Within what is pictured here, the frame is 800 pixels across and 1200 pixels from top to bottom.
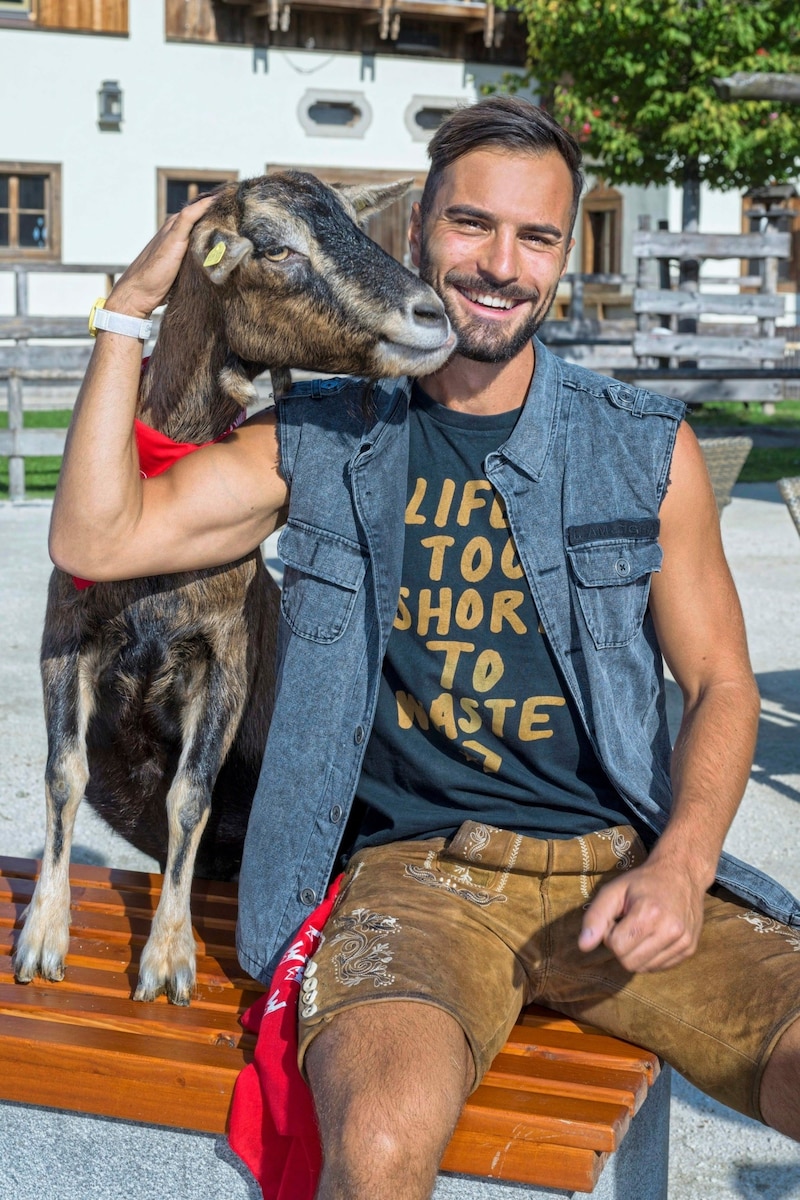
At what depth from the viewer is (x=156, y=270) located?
2895mm

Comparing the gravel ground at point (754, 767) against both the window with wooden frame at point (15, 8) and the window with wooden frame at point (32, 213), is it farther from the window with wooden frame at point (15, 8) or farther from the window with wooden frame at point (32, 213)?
the window with wooden frame at point (15, 8)

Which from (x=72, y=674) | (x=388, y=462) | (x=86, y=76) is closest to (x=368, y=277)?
(x=388, y=462)

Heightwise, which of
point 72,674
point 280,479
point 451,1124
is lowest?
point 451,1124

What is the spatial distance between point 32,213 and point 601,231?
12.9 metres

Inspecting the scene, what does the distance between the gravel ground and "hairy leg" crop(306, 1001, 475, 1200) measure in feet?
3.95

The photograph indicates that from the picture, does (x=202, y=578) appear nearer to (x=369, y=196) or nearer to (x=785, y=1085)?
(x=369, y=196)

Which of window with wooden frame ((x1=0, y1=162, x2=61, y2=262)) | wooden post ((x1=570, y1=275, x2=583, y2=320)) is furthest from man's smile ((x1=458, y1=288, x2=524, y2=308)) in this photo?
window with wooden frame ((x1=0, y1=162, x2=61, y2=262))

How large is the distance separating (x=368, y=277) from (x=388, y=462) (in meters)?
0.41

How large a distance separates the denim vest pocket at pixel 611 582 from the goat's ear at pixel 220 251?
2.89ft

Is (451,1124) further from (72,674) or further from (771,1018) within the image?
(72,674)

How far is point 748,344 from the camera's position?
781 inches

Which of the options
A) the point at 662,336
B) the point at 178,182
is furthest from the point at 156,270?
the point at 178,182

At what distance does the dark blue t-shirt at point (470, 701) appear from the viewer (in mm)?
2900

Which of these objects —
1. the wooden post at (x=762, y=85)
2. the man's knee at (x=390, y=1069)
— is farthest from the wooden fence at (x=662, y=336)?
the man's knee at (x=390, y=1069)
